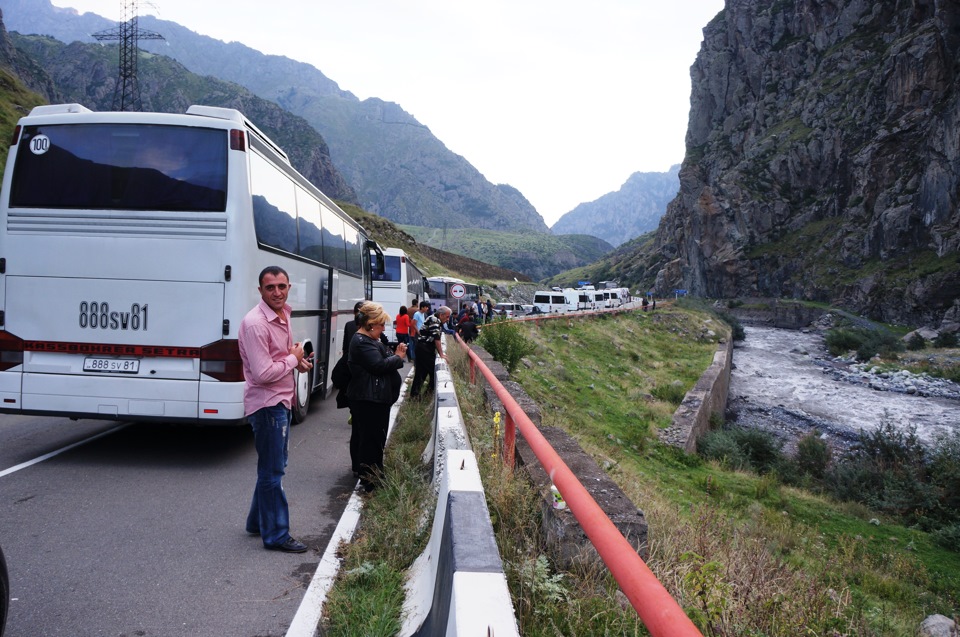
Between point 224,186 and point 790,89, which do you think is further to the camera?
point 790,89

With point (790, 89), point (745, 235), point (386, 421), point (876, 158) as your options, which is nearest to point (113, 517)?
point (386, 421)

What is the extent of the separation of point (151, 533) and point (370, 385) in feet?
7.01

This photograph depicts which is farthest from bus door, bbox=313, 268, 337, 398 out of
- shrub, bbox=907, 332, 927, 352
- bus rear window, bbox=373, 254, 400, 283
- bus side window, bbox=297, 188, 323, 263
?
shrub, bbox=907, 332, 927, 352

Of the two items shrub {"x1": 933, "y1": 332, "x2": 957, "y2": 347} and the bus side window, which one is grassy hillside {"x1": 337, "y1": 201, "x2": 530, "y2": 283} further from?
the bus side window

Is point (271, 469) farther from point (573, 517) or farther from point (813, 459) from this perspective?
point (813, 459)

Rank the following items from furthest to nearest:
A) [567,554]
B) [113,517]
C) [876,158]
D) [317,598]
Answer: [876,158] < [113,517] < [317,598] < [567,554]

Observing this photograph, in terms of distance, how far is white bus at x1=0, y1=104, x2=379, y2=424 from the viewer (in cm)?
662

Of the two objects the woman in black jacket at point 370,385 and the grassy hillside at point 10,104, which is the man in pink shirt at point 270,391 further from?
the grassy hillside at point 10,104

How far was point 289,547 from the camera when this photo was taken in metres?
4.71

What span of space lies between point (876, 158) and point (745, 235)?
21.2 m

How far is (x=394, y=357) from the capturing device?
604cm

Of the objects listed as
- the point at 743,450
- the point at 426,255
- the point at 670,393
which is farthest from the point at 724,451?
the point at 426,255

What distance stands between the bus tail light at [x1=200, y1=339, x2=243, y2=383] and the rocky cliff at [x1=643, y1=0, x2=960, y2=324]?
5466 cm

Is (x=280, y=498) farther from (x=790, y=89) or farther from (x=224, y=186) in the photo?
(x=790, y=89)
